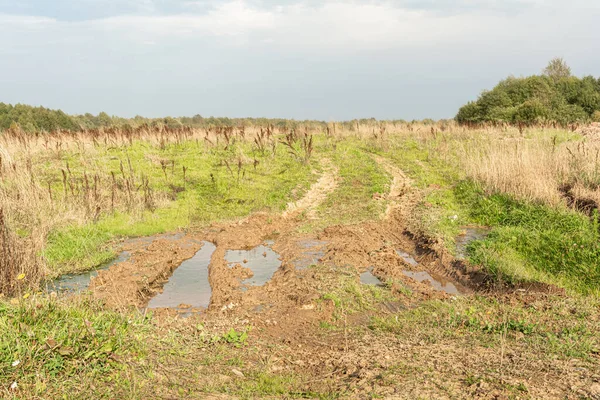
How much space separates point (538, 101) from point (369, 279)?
1042 inches

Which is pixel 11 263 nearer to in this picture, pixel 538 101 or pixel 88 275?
pixel 88 275

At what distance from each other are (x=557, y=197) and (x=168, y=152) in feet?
48.1

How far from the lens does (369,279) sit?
773 cm

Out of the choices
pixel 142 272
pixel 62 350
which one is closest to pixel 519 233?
pixel 142 272

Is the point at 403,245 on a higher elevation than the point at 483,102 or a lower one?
lower

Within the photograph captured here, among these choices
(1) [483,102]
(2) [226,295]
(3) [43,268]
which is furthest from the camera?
(1) [483,102]

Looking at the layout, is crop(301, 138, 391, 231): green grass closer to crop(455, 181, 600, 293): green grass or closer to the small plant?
crop(455, 181, 600, 293): green grass

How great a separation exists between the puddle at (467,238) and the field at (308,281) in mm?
62

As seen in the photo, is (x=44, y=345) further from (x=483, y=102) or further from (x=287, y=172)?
(x=483, y=102)

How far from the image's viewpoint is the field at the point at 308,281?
405 cm

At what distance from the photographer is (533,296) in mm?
6426

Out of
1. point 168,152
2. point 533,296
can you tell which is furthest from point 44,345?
point 168,152

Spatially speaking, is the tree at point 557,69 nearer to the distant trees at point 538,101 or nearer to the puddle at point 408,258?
the distant trees at point 538,101

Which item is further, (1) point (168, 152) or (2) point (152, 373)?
(1) point (168, 152)
